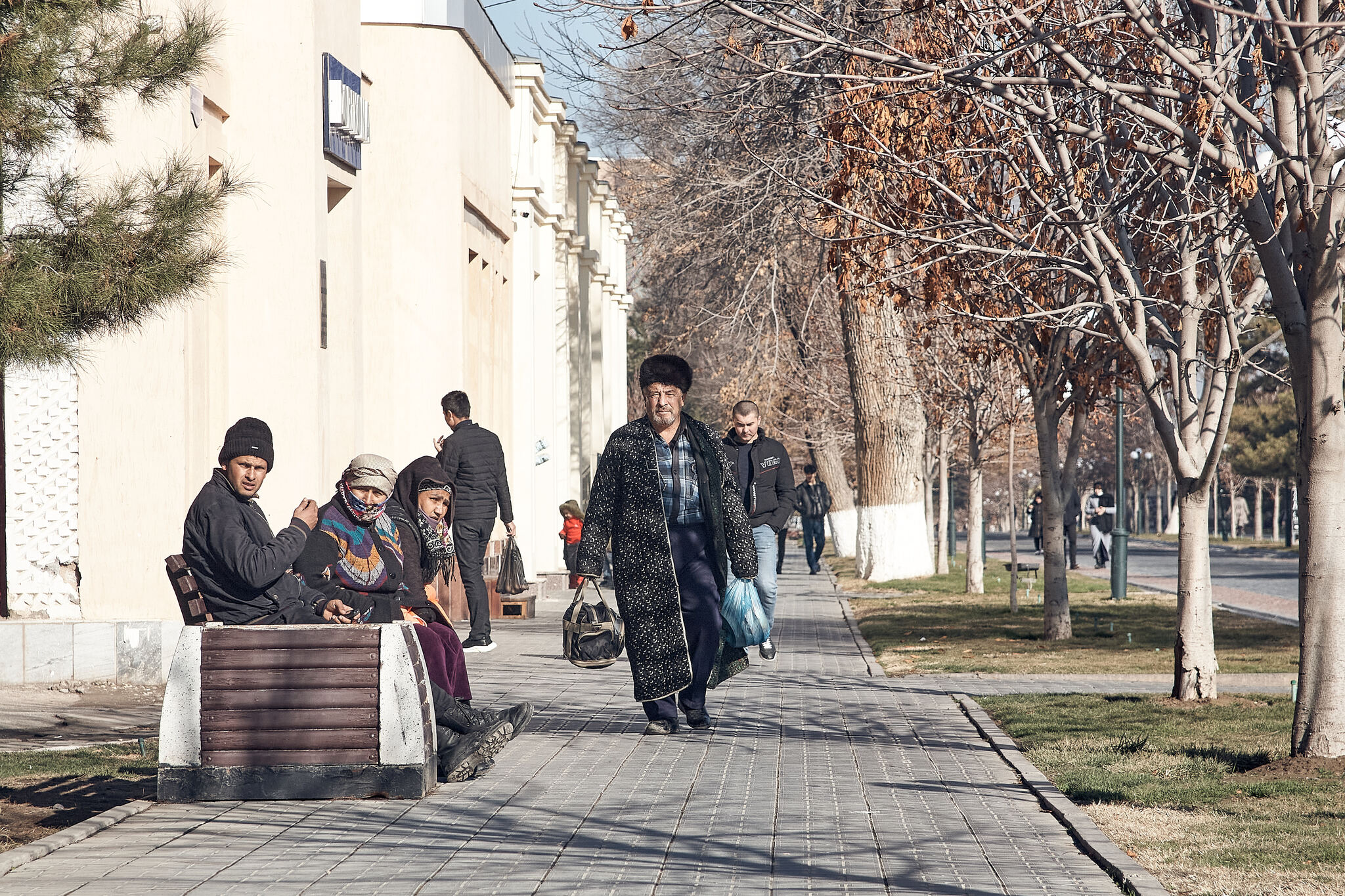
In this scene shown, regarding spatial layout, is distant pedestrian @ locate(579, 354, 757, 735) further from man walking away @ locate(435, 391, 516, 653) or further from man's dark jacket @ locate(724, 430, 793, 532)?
man walking away @ locate(435, 391, 516, 653)

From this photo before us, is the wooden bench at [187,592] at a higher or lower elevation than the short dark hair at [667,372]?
lower

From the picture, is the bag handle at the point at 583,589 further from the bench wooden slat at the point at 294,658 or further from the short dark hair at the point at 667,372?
the bench wooden slat at the point at 294,658

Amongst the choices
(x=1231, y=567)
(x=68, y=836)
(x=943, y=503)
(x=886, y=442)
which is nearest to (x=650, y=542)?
(x=68, y=836)

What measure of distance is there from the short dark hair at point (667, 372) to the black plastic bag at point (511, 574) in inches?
276

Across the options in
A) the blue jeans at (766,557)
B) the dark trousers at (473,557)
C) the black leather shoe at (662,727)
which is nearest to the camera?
the black leather shoe at (662,727)

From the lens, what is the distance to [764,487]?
13.0 metres

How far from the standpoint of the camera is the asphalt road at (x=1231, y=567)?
2874 cm

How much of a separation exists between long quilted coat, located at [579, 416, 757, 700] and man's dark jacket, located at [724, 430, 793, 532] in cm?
410

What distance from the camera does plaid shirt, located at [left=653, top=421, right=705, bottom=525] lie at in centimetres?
872

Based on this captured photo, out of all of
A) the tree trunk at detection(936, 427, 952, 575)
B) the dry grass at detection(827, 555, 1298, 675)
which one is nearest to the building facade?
the dry grass at detection(827, 555, 1298, 675)

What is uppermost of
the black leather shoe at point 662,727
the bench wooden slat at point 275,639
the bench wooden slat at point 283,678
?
the bench wooden slat at point 275,639

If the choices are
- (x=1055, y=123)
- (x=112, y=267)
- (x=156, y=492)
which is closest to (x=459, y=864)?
(x=112, y=267)

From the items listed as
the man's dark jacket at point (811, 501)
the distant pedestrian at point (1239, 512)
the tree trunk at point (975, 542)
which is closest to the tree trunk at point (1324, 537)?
the tree trunk at point (975, 542)

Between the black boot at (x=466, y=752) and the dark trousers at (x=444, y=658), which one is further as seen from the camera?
the dark trousers at (x=444, y=658)
